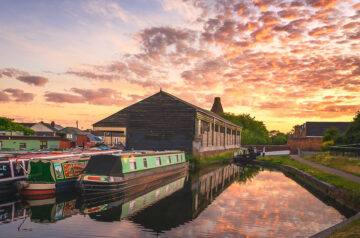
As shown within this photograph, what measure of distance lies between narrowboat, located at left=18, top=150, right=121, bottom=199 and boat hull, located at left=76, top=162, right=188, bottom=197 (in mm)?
1288

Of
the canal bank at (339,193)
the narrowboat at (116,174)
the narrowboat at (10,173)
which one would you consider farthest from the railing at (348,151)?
the narrowboat at (10,173)

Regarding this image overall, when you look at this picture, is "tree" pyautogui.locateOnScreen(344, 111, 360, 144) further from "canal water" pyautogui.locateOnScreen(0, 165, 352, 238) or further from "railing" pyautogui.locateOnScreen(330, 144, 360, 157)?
"canal water" pyautogui.locateOnScreen(0, 165, 352, 238)

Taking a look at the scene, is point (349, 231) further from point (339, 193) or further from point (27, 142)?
point (27, 142)

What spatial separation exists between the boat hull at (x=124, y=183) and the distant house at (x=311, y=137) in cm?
5296

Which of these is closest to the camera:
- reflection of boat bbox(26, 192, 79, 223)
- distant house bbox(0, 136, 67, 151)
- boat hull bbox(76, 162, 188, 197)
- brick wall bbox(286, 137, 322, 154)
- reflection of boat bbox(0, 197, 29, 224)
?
reflection of boat bbox(0, 197, 29, 224)

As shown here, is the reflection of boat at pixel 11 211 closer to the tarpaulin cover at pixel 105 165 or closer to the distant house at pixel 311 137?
the tarpaulin cover at pixel 105 165

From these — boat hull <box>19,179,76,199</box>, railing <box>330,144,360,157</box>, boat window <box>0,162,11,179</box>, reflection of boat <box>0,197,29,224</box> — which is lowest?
reflection of boat <box>0,197,29,224</box>

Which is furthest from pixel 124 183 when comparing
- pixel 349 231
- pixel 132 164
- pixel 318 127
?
pixel 318 127

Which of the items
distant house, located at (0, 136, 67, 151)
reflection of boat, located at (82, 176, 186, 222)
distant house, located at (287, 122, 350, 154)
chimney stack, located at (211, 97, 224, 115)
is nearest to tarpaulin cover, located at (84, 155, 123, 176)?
reflection of boat, located at (82, 176, 186, 222)

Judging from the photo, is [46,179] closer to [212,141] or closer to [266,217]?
[266,217]

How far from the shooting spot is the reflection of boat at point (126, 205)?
46.9 feet

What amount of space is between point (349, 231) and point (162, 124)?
93.3ft

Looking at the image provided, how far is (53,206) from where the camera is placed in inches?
624

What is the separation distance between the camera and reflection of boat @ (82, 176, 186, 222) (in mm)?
14288
